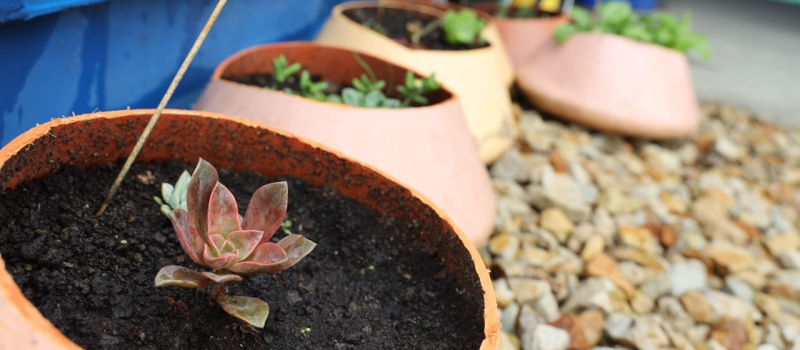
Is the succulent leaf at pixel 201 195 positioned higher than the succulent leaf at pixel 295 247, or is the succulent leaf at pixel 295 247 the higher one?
the succulent leaf at pixel 201 195

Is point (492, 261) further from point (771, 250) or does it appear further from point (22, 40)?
point (22, 40)

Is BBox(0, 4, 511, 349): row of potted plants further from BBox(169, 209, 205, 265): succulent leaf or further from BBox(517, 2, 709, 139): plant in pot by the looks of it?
BBox(517, 2, 709, 139): plant in pot

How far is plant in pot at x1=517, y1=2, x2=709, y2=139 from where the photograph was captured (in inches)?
92.2

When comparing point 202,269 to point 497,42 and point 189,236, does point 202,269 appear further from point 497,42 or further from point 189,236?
point 497,42

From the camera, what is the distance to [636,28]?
245 cm

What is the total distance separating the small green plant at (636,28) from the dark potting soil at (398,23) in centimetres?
49

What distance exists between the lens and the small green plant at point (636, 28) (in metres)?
2.46

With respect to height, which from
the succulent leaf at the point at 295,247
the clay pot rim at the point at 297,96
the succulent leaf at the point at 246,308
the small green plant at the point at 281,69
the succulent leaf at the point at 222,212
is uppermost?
the succulent leaf at the point at 222,212

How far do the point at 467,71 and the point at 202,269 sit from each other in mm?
1174

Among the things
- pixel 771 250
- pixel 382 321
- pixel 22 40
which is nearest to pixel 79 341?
pixel 382 321

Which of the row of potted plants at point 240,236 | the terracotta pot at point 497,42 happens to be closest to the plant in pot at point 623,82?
the terracotta pot at point 497,42

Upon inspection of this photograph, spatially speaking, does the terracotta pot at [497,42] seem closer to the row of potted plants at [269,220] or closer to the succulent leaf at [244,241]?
the row of potted plants at [269,220]

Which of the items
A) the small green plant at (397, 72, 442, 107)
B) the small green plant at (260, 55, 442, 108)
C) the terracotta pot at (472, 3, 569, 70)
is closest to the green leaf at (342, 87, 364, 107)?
the small green plant at (260, 55, 442, 108)

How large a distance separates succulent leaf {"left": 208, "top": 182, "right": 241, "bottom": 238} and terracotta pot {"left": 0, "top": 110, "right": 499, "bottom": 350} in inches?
9.4
